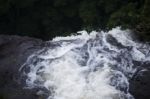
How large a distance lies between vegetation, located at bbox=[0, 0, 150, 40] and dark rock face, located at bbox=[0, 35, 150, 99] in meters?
2.77

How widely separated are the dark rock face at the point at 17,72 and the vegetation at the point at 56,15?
9.09ft

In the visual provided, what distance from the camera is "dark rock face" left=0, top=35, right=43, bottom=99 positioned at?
9.92 meters

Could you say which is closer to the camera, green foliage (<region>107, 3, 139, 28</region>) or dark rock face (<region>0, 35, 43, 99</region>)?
dark rock face (<region>0, 35, 43, 99</region>)

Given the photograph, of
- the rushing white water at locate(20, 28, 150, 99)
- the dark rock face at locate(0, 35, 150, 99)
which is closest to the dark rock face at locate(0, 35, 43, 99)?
the dark rock face at locate(0, 35, 150, 99)

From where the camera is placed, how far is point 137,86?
966 cm

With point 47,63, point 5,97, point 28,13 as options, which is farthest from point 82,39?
point 28,13

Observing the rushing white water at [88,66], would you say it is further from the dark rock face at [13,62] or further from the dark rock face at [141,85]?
the dark rock face at [13,62]

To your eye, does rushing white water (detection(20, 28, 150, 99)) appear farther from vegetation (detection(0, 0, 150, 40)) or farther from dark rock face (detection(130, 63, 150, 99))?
vegetation (detection(0, 0, 150, 40))

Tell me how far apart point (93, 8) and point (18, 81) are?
17.1 feet

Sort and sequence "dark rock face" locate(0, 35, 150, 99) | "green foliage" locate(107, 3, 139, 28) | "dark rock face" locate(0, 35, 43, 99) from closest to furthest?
"dark rock face" locate(0, 35, 150, 99) < "dark rock face" locate(0, 35, 43, 99) < "green foliage" locate(107, 3, 139, 28)

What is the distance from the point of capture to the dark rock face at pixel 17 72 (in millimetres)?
9648

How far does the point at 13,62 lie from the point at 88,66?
234 cm

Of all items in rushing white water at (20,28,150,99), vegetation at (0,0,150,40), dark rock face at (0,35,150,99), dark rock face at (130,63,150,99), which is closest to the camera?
dark rock face at (130,63,150,99)

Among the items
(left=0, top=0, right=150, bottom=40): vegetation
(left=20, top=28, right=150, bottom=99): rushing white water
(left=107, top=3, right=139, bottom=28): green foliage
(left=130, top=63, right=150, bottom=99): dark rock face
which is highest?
(left=0, top=0, right=150, bottom=40): vegetation
